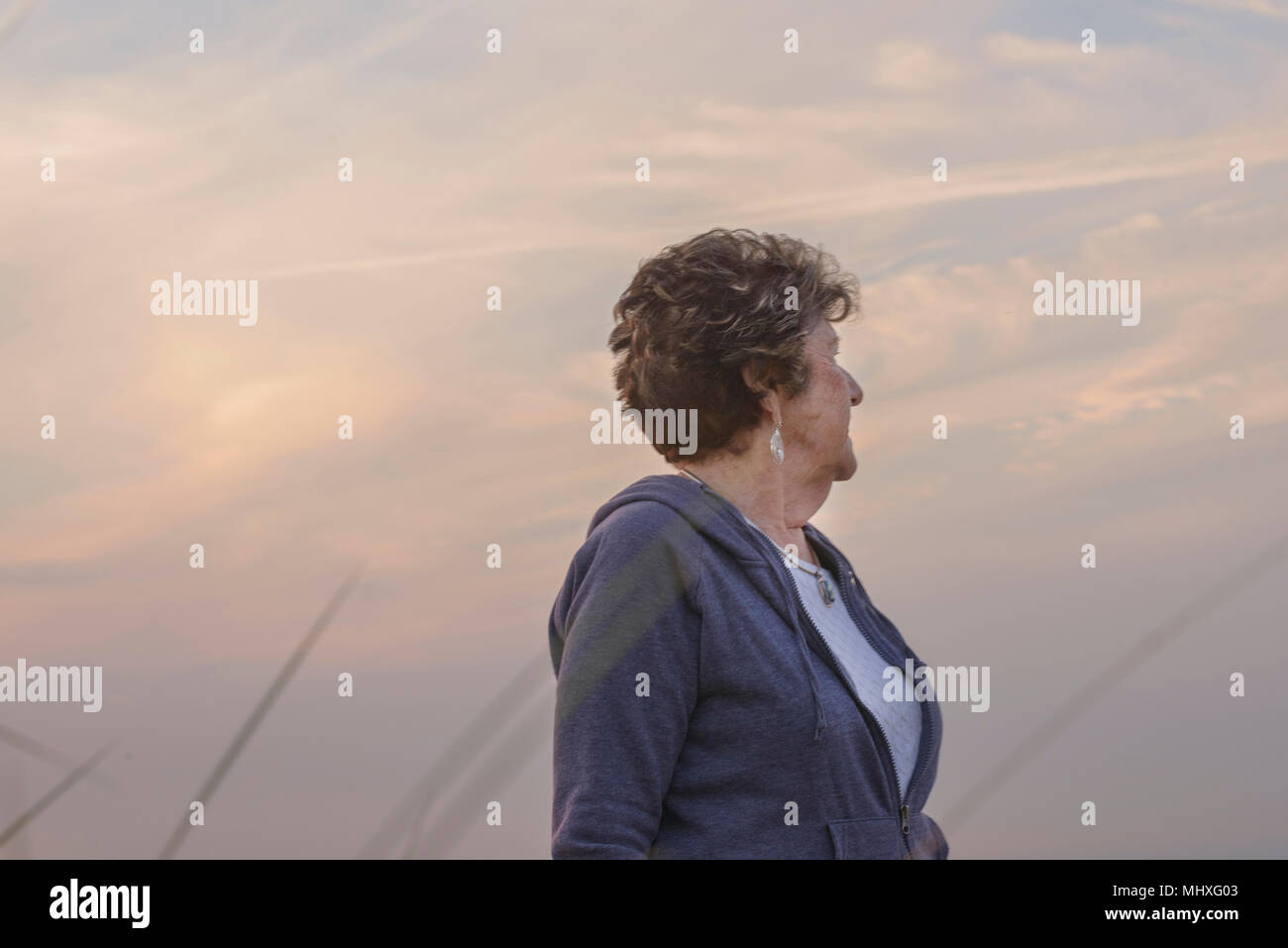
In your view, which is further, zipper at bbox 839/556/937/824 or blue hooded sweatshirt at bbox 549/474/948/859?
zipper at bbox 839/556/937/824

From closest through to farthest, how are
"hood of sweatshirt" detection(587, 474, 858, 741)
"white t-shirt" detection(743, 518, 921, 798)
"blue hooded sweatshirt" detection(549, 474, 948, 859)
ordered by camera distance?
"blue hooded sweatshirt" detection(549, 474, 948, 859) → "hood of sweatshirt" detection(587, 474, 858, 741) → "white t-shirt" detection(743, 518, 921, 798)

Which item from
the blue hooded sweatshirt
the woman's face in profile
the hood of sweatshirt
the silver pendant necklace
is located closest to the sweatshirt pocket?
the blue hooded sweatshirt

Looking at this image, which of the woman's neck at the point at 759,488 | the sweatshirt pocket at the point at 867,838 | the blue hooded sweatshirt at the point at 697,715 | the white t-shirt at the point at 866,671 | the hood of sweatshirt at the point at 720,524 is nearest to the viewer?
the blue hooded sweatshirt at the point at 697,715

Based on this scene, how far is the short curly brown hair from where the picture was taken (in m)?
2.73

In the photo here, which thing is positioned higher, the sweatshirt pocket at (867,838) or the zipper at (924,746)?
the zipper at (924,746)

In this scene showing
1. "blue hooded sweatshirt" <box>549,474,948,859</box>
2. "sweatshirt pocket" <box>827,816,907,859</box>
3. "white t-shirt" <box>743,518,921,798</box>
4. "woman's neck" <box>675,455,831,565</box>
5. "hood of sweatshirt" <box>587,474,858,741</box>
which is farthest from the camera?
"woman's neck" <box>675,455,831,565</box>

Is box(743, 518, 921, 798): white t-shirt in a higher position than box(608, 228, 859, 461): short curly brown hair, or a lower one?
lower

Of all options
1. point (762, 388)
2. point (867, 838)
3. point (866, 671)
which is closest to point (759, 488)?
point (762, 388)

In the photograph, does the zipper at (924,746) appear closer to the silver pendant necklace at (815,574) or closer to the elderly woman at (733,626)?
the elderly woman at (733,626)

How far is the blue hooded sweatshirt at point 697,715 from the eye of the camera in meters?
2.31

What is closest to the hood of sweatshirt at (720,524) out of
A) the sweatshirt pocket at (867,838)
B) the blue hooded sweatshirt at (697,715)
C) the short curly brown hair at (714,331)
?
the blue hooded sweatshirt at (697,715)

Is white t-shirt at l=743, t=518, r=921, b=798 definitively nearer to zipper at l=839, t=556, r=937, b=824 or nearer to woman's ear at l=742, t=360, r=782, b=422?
zipper at l=839, t=556, r=937, b=824

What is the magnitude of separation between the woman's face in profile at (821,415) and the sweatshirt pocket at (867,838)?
0.85 m
